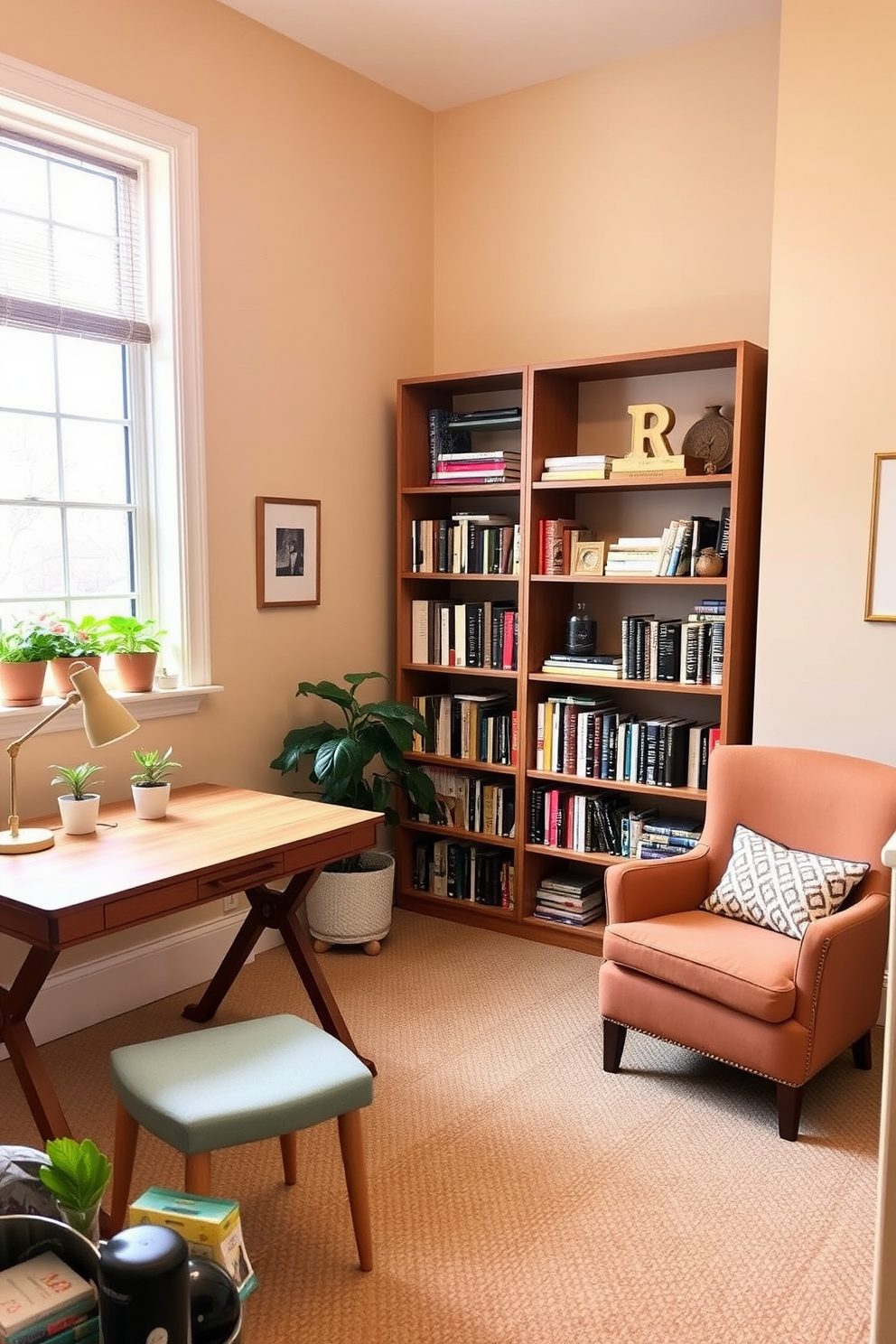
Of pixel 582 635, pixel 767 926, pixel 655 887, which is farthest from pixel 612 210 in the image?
pixel 767 926

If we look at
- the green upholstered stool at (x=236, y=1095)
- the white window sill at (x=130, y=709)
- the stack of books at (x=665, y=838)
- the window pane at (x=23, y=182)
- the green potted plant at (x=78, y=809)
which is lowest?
the green upholstered stool at (x=236, y=1095)

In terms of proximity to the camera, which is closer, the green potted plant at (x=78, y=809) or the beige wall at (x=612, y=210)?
the green potted plant at (x=78, y=809)

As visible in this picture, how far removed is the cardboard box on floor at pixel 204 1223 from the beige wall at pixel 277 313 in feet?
5.38

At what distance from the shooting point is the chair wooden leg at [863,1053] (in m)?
3.02

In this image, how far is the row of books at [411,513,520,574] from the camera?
3.95 metres

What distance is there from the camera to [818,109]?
10.1ft

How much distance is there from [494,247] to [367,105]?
69 centimetres

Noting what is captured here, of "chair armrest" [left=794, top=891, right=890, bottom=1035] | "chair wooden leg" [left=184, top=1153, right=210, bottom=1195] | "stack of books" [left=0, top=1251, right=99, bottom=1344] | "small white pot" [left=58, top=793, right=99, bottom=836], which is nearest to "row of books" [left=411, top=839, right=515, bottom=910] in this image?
"chair armrest" [left=794, top=891, right=890, bottom=1035]

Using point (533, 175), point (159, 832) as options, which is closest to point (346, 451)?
point (533, 175)

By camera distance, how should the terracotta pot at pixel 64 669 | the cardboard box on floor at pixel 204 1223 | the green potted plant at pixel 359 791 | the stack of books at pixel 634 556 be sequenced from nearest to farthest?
the cardboard box on floor at pixel 204 1223, the terracotta pot at pixel 64 669, the stack of books at pixel 634 556, the green potted plant at pixel 359 791

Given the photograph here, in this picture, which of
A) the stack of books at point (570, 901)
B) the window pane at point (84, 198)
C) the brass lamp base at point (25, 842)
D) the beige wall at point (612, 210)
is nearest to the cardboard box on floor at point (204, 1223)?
the brass lamp base at point (25, 842)

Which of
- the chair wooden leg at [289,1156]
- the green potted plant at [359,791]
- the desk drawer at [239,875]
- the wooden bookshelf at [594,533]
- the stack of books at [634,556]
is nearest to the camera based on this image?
the chair wooden leg at [289,1156]

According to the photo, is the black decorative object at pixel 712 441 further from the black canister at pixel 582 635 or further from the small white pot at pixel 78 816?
the small white pot at pixel 78 816

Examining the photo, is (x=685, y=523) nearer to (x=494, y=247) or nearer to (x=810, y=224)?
(x=810, y=224)
